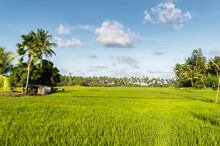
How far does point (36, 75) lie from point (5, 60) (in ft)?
18.2

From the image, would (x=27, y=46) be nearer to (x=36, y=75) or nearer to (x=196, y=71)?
(x=36, y=75)

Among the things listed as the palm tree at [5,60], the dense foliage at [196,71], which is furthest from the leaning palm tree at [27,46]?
the dense foliage at [196,71]

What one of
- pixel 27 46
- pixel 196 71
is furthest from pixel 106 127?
pixel 196 71

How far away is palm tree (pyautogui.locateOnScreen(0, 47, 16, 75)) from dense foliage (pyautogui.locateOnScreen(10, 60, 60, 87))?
2.15 metres

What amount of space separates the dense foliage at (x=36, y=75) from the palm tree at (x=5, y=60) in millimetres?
2151

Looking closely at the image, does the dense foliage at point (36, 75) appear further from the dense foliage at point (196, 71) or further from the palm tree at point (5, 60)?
the dense foliage at point (196, 71)

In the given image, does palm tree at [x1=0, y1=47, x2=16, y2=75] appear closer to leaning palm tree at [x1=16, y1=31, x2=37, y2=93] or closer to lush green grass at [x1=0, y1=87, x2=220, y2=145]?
leaning palm tree at [x1=16, y1=31, x2=37, y2=93]

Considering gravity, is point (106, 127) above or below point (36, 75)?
below

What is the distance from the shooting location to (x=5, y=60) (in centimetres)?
2488

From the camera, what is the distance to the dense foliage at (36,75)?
26223 mm

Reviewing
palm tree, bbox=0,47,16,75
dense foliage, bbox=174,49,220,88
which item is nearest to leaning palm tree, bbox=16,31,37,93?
palm tree, bbox=0,47,16,75

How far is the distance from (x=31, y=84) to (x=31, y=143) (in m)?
27.2

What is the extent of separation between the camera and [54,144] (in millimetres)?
4223

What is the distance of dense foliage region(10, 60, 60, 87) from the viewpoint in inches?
1032
